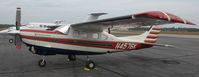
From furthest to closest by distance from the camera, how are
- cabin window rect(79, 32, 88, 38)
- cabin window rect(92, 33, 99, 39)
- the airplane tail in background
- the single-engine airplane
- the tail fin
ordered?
the tail fin → the airplane tail in background → cabin window rect(92, 33, 99, 39) → cabin window rect(79, 32, 88, 38) → the single-engine airplane

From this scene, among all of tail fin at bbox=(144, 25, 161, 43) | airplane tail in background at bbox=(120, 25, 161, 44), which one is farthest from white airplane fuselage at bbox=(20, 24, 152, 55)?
tail fin at bbox=(144, 25, 161, 43)

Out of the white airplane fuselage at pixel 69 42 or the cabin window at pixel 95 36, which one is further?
the cabin window at pixel 95 36

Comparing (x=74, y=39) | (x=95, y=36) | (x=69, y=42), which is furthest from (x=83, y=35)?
(x=69, y=42)

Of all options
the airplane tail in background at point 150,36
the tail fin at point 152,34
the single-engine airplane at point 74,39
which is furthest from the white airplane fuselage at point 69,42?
the tail fin at point 152,34

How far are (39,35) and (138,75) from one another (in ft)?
13.3

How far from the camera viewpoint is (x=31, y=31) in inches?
242

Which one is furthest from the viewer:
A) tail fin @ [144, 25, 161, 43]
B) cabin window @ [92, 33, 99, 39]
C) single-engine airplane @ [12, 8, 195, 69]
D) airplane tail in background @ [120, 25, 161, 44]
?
tail fin @ [144, 25, 161, 43]

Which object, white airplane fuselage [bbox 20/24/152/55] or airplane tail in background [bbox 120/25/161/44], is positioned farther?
airplane tail in background [bbox 120/25/161/44]

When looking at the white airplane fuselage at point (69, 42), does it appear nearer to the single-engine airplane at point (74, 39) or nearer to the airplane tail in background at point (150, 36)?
the single-engine airplane at point (74, 39)

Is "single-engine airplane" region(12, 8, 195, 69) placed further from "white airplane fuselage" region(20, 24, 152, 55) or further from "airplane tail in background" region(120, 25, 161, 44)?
"airplane tail in background" region(120, 25, 161, 44)

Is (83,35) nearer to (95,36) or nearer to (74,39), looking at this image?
(74,39)

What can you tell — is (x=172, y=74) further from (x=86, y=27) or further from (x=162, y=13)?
(x=86, y=27)

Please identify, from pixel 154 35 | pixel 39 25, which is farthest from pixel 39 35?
pixel 39 25

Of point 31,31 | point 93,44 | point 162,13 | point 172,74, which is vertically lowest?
point 172,74
